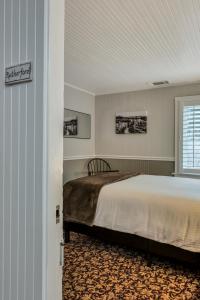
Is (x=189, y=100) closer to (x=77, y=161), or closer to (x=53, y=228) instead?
(x=77, y=161)

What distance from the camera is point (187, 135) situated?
481cm

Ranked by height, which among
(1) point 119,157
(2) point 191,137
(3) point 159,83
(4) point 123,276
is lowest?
(4) point 123,276

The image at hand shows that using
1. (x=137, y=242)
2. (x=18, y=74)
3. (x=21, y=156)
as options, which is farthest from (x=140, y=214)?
(x=18, y=74)

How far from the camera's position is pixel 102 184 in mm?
2990

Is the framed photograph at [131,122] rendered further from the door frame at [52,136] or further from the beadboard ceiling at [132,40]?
the door frame at [52,136]

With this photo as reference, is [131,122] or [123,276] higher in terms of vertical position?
[131,122]

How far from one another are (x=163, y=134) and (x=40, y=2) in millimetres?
4391

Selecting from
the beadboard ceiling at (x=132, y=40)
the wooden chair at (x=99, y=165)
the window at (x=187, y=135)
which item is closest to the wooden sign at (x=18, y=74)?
the beadboard ceiling at (x=132, y=40)

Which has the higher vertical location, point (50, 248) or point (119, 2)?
point (119, 2)

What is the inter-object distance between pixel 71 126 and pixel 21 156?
12.8ft

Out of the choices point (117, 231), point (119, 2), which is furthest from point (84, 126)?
point (119, 2)

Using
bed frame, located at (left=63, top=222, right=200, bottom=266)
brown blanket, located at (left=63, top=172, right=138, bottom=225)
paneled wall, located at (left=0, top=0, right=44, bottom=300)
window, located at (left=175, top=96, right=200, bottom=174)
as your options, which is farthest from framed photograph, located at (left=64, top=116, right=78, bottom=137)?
paneled wall, located at (left=0, top=0, right=44, bottom=300)

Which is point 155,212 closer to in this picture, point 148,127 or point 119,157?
point 148,127

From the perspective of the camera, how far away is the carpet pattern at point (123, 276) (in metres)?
2.05
